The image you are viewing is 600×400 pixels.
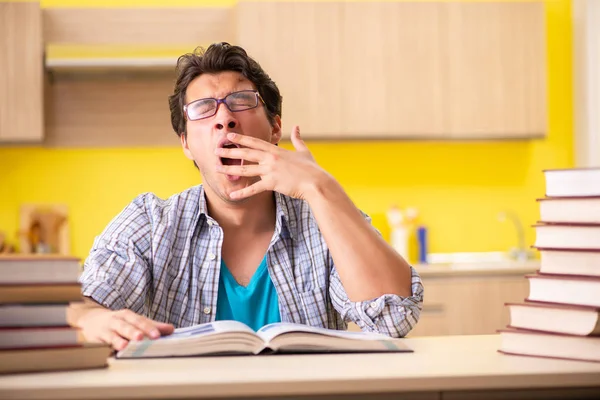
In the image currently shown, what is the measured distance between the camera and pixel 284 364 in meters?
1.33

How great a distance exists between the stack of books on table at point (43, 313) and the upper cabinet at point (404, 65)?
2.99 metres

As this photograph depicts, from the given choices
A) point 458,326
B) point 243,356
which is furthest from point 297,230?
point 458,326

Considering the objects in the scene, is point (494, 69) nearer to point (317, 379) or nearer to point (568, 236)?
point (568, 236)

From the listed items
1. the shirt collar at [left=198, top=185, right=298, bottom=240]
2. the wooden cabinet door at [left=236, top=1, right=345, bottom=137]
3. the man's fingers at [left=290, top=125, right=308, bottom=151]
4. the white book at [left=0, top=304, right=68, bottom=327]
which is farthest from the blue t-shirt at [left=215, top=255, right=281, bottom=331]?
the wooden cabinet door at [left=236, top=1, right=345, bottom=137]

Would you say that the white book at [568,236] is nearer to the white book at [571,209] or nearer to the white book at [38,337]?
the white book at [571,209]

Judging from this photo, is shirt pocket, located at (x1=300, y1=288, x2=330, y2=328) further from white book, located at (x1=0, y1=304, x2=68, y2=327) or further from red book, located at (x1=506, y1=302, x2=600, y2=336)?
white book, located at (x1=0, y1=304, x2=68, y2=327)

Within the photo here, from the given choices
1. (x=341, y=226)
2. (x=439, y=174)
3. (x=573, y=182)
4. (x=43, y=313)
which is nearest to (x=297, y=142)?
(x=341, y=226)

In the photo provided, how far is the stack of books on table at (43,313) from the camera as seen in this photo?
4.15 ft

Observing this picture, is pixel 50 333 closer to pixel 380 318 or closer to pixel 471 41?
pixel 380 318

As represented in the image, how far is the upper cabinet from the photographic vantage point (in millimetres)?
4199

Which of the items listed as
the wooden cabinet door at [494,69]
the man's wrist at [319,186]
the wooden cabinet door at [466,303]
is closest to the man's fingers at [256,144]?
the man's wrist at [319,186]

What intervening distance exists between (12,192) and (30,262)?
3306 millimetres

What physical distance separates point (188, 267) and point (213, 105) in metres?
0.43

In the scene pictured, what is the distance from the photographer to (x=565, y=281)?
1396 mm
